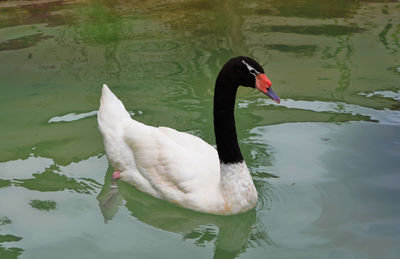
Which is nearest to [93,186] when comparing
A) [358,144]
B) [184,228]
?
[184,228]

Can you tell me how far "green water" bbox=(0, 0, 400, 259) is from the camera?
441 cm

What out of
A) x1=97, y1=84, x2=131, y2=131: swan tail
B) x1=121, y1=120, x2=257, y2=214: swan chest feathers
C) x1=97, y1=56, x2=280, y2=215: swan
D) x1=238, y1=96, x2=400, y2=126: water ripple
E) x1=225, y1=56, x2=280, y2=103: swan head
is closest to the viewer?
x1=225, y1=56, x2=280, y2=103: swan head

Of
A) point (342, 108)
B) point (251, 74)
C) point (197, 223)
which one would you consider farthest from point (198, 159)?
point (342, 108)

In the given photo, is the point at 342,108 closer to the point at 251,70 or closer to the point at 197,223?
the point at 251,70

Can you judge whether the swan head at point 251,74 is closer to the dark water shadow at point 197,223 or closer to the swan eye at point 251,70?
the swan eye at point 251,70

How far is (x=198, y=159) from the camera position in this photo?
4797 millimetres

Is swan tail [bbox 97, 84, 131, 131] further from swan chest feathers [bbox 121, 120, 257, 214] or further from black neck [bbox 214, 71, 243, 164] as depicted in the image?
black neck [bbox 214, 71, 243, 164]

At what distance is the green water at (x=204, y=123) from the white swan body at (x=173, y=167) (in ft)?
0.51

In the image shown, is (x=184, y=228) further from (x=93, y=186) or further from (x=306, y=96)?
(x=306, y=96)

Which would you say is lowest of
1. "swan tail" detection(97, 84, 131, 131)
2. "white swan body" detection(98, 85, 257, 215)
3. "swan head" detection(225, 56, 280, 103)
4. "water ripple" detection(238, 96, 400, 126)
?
"water ripple" detection(238, 96, 400, 126)

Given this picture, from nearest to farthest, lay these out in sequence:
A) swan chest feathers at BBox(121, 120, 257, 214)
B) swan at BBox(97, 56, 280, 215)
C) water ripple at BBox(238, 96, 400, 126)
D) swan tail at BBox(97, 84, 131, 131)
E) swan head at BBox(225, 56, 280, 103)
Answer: swan head at BBox(225, 56, 280, 103) → swan at BBox(97, 56, 280, 215) → swan chest feathers at BBox(121, 120, 257, 214) → swan tail at BBox(97, 84, 131, 131) → water ripple at BBox(238, 96, 400, 126)

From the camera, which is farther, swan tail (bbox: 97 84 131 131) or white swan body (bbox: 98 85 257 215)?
swan tail (bbox: 97 84 131 131)

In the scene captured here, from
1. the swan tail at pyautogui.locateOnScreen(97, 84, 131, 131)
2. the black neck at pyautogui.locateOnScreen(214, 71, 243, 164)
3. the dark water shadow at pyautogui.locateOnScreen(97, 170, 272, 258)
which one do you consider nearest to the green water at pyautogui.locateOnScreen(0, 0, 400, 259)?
the dark water shadow at pyautogui.locateOnScreen(97, 170, 272, 258)

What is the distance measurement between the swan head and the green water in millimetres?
1105
